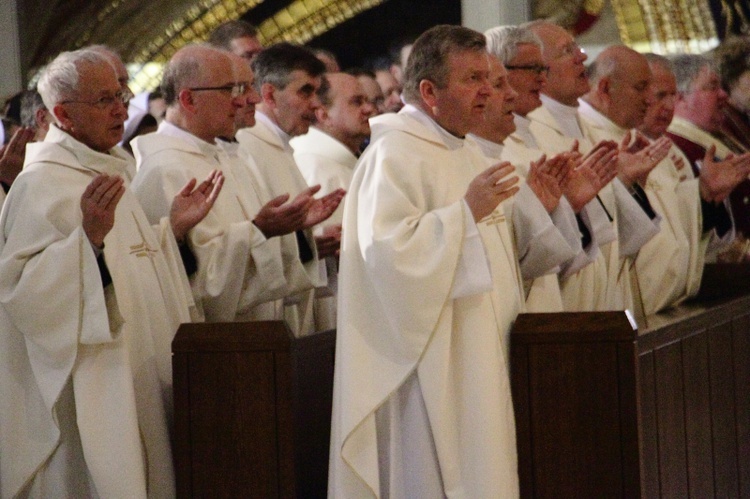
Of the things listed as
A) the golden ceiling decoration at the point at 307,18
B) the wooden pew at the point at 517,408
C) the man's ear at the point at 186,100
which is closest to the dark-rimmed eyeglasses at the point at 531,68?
the man's ear at the point at 186,100

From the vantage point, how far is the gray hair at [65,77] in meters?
5.51

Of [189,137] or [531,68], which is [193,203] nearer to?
[189,137]

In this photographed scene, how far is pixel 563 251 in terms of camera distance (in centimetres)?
567

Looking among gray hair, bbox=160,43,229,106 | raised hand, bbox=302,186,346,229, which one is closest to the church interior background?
gray hair, bbox=160,43,229,106

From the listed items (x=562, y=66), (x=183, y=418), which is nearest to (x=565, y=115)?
(x=562, y=66)

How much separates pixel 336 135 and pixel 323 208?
147cm

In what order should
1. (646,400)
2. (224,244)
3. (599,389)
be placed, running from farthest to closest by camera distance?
1. (224,244)
2. (646,400)
3. (599,389)

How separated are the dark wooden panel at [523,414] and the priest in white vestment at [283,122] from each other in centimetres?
162

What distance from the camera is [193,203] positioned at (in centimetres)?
584

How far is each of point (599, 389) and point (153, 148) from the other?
217 centimetres

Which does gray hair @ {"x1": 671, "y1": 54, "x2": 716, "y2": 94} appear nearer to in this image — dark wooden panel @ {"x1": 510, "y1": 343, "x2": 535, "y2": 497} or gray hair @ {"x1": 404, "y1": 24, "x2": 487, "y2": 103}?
gray hair @ {"x1": 404, "y1": 24, "x2": 487, "y2": 103}

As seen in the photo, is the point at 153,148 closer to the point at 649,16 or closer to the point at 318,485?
the point at 318,485

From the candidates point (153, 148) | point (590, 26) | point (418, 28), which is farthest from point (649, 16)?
point (153, 148)

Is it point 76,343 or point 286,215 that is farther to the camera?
point 286,215
